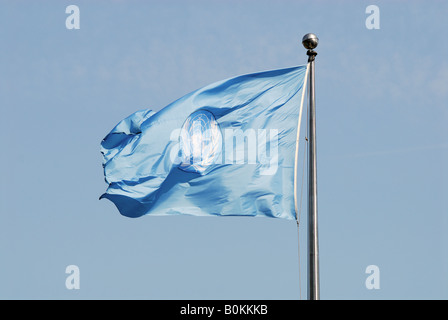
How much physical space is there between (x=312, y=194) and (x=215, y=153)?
3303mm

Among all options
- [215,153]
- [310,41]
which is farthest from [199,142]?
[310,41]

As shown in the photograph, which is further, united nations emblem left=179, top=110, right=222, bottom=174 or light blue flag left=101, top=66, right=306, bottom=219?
united nations emblem left=179, top=110, right=222, bottom=174

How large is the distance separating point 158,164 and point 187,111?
5.32 ft

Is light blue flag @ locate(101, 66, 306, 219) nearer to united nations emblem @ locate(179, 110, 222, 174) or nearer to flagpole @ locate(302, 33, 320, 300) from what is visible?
united nations emblem @ locate(179, 110, 222, 174)

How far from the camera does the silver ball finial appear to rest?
1862cm

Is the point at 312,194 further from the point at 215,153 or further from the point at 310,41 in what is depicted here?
the point at 310,41

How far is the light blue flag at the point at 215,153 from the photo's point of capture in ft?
61.5

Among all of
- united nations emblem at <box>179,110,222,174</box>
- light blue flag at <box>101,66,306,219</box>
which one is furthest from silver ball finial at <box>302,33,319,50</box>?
united nations emblem at <box>179,110,222,174</box>

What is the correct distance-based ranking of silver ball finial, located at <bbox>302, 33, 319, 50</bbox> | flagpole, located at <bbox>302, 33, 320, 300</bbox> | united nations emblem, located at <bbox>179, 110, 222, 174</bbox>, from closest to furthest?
flagpole, located at <bbox>302, 33, 320, 300</bbox> < silver ball finial, located at <bbox>302, 33, 319, 50</bbox> < united nations emblem, located at <bbox>179, 110, 222, 174</bbox>

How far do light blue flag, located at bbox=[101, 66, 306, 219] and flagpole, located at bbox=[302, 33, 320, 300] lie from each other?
76 cm

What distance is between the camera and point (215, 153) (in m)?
19.6
